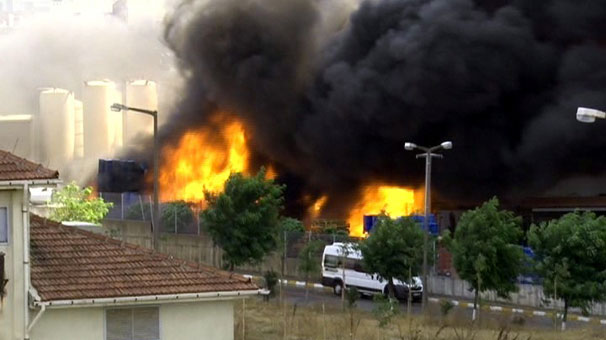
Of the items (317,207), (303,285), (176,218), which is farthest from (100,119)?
(303,285)

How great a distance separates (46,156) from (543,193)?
36314mm

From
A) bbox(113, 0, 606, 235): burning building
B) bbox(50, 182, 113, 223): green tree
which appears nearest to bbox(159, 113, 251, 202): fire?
bbox(113, 0, 606, 235): burning building

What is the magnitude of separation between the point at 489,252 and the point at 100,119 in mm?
50321

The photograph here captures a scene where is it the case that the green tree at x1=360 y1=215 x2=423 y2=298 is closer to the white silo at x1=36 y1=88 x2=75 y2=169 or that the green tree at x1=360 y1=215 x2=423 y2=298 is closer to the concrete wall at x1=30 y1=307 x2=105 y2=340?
the concrete wall at x1=30 y1=307 x2=105 y2=340

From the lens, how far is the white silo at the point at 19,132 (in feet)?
274

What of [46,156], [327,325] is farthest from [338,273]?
[46,156]

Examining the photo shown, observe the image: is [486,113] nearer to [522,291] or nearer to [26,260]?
[522,291]

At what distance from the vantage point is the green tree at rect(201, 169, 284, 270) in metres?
43.0

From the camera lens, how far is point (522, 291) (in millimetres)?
42906

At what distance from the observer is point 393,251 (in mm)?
41625

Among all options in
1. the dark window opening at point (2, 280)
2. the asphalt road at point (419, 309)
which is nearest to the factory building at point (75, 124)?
the asphalt road at point (419, 309)

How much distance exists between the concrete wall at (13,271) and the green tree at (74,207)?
27.4m

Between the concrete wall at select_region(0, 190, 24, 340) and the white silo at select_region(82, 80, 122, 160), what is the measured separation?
63.9 metres

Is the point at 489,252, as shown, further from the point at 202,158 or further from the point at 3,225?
the point at 202,158
